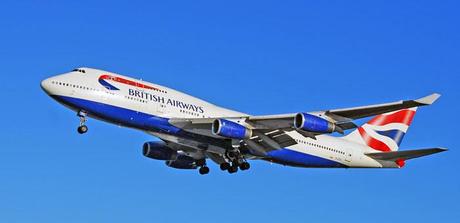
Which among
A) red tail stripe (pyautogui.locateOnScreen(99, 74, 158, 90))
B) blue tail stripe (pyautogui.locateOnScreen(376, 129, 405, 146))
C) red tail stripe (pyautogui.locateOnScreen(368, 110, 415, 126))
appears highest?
red tail stripe (pyautogui.locateOnScreen(368, 110, 415, 126))

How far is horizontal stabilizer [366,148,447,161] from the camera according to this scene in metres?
49.7

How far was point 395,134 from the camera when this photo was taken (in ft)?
198

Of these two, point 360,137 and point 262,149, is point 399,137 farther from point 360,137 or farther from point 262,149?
point 262,149

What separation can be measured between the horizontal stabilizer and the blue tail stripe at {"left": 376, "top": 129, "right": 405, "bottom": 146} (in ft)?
13.3

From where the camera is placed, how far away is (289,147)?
53875 mm

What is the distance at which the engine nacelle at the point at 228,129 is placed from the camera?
1913 inches

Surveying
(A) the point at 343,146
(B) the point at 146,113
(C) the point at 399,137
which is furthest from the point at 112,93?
(C) the point at 399,137

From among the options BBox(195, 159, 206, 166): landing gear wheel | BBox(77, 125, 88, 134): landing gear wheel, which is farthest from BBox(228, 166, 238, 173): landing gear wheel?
BBox(77, 125, 88, 134): landing gear wheel

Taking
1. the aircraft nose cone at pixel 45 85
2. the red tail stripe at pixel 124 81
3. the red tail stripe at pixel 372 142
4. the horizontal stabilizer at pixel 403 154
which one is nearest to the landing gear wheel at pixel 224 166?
the red tail stripe at pixel 124 81

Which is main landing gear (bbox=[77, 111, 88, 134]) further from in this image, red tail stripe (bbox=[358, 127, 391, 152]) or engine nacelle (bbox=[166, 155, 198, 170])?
red tail stripe (bbox=[358, 127, 391, 152])

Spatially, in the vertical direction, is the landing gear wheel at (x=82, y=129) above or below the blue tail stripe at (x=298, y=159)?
below

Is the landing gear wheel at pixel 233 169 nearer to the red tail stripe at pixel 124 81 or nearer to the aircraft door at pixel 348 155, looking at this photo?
the red tail stripe at pixel 124 81

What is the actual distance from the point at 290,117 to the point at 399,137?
15.4 meters

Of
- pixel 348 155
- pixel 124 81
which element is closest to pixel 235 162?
pixel 348 155
